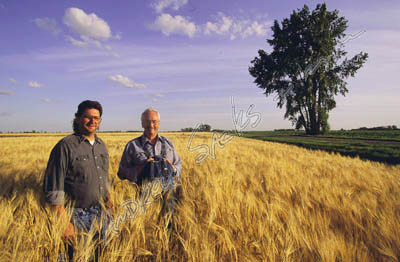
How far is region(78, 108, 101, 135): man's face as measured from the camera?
6.56ft

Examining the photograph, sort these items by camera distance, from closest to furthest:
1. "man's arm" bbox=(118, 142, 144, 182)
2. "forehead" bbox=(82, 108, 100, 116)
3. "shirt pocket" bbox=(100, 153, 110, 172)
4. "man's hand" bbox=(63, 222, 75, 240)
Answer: "man's hand" bbox=(63, 222, 75, 240) → "forehead" bbox=(82, 108, 100, 116) → "shirt pocket" bbox=(100, 153, 110, 172) → "man's arm" bbox=(118, 142, 144, 182)

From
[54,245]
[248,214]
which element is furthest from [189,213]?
[54,245]

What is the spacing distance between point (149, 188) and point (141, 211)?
1.29 feet

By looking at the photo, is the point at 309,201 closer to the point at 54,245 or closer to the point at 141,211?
the point at 141,211

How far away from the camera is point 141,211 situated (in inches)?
67.8

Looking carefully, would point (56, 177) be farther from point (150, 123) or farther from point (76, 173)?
point (150, 123)

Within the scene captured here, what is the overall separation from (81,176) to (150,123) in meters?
1.03

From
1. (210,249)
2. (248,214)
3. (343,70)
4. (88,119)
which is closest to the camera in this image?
(210,249)

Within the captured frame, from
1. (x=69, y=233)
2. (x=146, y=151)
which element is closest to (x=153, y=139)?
(x=146, y=151)

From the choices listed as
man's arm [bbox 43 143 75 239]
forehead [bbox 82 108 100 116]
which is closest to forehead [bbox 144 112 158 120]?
forehead [bbox 82 108 100 116]

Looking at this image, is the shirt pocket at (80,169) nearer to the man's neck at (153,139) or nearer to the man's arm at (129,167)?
the man's arm at (129,167)

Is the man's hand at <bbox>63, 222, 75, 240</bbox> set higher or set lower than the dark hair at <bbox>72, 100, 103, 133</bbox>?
lower

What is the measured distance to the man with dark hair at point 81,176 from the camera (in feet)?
5.29

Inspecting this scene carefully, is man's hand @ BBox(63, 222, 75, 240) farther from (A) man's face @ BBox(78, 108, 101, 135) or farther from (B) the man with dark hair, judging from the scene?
(A) man's face @ BBox(78, 108, 101, 135)
